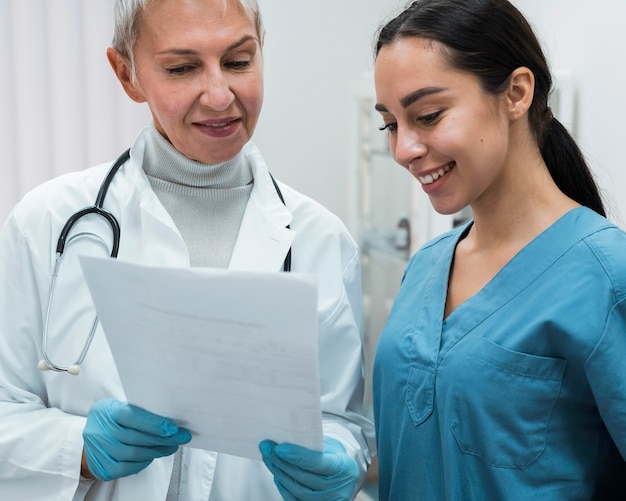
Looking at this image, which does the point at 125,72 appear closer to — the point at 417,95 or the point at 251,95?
the point at 251,95

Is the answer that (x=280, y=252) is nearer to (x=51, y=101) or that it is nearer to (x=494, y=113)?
(x=494, y=113)

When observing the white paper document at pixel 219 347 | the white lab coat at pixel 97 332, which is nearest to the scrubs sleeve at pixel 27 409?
the white lab coat at pixel 97 332

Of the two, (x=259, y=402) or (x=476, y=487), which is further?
(x=476, y=487)

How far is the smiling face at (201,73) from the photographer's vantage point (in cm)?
115

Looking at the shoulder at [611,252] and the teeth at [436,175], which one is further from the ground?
the teeth at [436,175]

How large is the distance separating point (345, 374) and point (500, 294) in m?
0.30

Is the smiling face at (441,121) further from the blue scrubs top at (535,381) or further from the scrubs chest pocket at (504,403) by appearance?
the scrubs chest pocket at (504,403)

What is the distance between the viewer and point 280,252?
4.13 ft

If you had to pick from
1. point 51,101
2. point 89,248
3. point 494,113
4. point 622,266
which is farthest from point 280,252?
point 51,101

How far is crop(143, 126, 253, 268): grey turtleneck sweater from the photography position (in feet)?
4.22

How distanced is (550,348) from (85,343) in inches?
26.7

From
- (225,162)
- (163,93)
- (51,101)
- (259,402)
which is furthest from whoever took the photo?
(51,101)

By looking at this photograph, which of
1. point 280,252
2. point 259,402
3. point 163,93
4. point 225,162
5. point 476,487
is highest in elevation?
point 163,93

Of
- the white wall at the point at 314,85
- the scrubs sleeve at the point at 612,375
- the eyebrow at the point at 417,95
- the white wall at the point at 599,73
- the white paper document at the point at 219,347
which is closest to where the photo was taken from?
the white paper document at the point at 219,347
